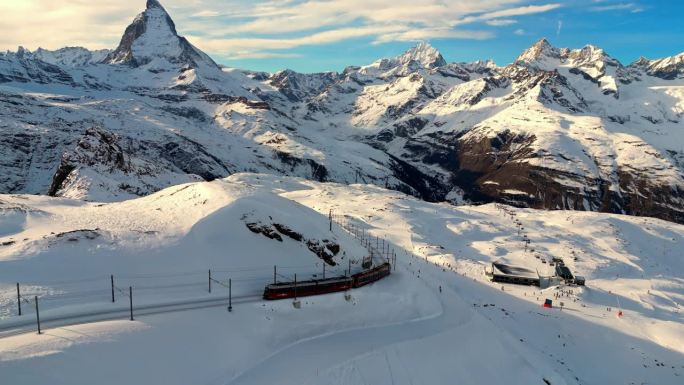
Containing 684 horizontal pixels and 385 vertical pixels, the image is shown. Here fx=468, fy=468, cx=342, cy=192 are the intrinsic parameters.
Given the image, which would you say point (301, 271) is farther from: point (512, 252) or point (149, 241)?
point (512, 252)

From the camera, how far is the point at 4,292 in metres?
34.8

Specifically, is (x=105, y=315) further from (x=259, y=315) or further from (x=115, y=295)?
(x=259, y=315)

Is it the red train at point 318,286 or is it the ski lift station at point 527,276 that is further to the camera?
the ski lift station at point 527,276

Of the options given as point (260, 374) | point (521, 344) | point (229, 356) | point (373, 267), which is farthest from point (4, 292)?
point (521, 344)

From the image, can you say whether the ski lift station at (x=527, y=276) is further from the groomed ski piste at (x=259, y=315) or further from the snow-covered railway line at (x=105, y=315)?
the snow-covered railway line at (x=105, y=315)

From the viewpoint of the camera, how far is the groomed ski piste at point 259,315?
99.3ft

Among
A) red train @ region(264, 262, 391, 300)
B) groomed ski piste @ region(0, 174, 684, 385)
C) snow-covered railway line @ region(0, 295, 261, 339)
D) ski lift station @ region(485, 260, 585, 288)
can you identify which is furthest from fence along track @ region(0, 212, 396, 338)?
ski lift station @ region(485, 260, 585, 288)

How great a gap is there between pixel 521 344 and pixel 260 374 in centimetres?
2983

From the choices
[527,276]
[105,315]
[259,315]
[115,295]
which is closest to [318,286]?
[259,315]

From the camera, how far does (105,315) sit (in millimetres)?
33594

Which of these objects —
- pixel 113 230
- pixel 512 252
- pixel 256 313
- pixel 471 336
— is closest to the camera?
pixel 256 313

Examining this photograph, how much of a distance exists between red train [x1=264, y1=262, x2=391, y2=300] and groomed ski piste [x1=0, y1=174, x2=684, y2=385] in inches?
31.8

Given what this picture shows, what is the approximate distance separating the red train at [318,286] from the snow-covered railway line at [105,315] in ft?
6.17

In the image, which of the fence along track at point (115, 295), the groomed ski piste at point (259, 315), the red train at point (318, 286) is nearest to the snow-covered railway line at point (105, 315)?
the fence along track at point (115, 295)
